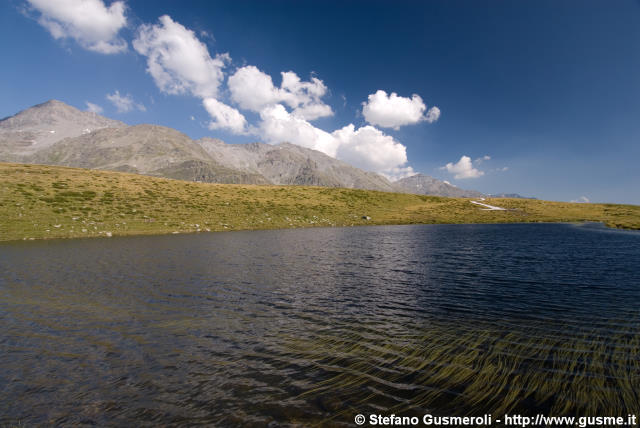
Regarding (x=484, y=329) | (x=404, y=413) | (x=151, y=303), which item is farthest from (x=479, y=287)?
(x=151, y=303)

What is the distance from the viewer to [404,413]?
22.9 ft

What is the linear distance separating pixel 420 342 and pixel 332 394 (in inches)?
182

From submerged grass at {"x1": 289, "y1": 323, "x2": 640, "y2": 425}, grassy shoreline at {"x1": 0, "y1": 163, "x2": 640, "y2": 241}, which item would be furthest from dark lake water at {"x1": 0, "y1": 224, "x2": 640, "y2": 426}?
grassy shoreline at {"x1": 0, "y1": 163, "x2": 640, "y2": 241}

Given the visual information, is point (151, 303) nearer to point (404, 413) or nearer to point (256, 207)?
point (404, 413)

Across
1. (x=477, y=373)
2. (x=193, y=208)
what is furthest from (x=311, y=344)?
(x=193, y=208)

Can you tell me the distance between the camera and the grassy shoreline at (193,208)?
51969 mm

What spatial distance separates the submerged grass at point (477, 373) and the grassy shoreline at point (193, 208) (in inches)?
2077

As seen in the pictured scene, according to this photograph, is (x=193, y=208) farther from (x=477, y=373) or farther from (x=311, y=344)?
(x=477, y=373)

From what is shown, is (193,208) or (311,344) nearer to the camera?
(311,344)

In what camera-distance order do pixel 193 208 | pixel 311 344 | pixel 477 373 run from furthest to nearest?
pixel 193 208 → pixel 311 344 → pixel 477 373

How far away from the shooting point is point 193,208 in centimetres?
7069

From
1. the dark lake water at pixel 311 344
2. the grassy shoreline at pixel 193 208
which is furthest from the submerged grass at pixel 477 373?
the grassy shoreline at pixel 193 208

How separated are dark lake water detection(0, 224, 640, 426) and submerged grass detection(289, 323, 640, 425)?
48mm

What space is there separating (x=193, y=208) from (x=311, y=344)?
6758 cm
